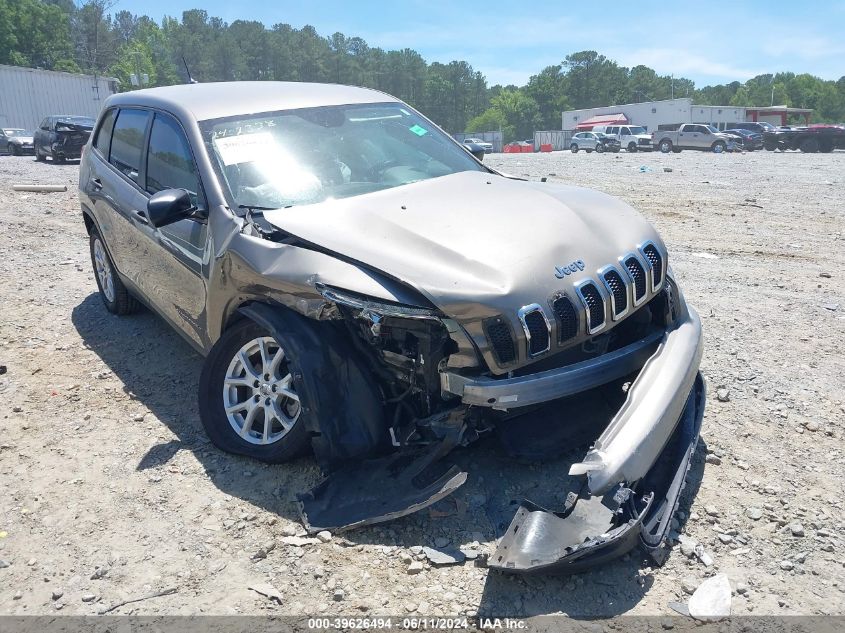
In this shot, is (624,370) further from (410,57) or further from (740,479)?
(410,57)

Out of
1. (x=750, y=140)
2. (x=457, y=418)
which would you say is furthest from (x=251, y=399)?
(x=750, y=140)

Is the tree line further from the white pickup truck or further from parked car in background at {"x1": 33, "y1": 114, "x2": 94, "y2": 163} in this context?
parked car in background at {"x1": 33, "y1": 114, "x2": 94, "y2": 163}

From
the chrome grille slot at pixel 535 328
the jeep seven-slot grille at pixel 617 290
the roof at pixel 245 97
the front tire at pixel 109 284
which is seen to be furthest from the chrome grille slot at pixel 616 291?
the front tire at pixel 109 284

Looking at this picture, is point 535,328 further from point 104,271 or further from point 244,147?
point 104,271

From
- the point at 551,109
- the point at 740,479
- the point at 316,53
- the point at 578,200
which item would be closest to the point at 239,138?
the point at 578,200

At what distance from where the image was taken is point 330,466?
10.3 ft

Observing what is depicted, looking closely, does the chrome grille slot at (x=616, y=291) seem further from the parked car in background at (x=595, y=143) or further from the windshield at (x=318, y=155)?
the parked car in background at (x=595, y=143)

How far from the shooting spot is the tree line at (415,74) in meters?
106

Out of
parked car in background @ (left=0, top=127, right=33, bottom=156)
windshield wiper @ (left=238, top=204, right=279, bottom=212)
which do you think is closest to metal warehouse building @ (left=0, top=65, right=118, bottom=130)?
parked car in background @ (left=0, top=127, right=33, bottom=156)

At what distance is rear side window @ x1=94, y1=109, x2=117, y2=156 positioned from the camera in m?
5.39

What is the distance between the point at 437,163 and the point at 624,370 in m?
2.01

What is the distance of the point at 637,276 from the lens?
329cm

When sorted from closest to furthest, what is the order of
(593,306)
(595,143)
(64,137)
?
1. (593,306)
2. (64,137)
3. (595,143)

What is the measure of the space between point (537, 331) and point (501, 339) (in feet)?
0.53
